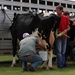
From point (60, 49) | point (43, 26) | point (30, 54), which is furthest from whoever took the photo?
point (60, 49)

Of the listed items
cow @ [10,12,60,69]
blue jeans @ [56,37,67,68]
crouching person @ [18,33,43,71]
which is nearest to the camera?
crouching person @ [18,33,43,71]

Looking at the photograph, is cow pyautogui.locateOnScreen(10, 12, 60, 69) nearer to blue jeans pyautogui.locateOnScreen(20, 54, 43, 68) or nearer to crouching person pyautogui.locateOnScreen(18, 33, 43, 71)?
crouching person pyautogui.locateOnScreen(18, 33, 43, 71)

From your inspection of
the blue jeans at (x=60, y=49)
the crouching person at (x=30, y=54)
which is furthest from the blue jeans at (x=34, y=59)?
the blue jeans at (x=60, y=49)

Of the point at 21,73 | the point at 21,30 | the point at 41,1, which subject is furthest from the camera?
the point at 41,1

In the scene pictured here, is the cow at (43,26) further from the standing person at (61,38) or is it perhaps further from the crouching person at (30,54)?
the crouching person at (30,54)

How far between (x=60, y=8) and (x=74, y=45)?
2.27 m

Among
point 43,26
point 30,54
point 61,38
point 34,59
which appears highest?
point 43,26

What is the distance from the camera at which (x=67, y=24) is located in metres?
11.5

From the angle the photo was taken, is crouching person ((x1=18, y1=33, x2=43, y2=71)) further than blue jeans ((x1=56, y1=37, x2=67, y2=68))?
No

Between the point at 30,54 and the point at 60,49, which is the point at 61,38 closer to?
the point at 60,49

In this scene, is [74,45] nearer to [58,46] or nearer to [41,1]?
[58,46]

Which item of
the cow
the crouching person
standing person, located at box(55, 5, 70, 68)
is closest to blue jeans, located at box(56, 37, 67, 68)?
standing person, located at box(55, 5, 70, 68)

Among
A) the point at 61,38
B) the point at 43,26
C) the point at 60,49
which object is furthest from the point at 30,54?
the point at 61,38

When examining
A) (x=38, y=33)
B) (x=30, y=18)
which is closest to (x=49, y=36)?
(x=38, y=33)
